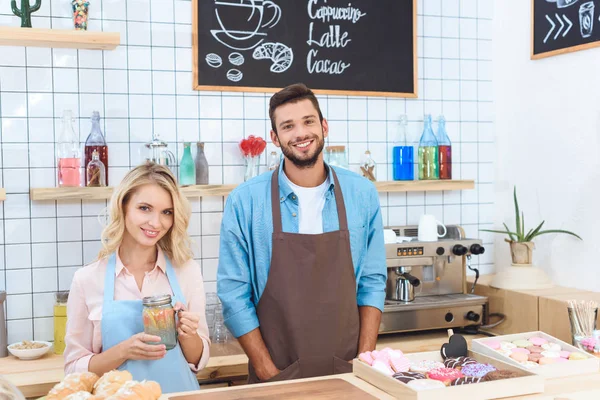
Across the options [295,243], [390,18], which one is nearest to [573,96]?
[390,18]

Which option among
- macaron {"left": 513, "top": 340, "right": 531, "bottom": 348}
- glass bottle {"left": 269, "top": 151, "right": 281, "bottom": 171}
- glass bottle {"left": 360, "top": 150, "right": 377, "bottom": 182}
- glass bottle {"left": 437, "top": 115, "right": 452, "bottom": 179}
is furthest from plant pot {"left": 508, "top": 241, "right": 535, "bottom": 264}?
macaron {"left": 513, "top": 340, "right": 531, "bottom": 348}

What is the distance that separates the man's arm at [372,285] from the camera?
252 cm

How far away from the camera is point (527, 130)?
366 centimetres

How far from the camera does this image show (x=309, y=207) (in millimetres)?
2510

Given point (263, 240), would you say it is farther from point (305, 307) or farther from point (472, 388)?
point (472, 388)

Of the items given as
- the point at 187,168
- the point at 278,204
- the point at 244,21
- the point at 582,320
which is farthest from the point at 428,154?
the point at 582,320

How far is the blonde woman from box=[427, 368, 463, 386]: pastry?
2.47 feet

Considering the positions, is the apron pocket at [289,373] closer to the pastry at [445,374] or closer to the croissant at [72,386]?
the pastry at [445,374]

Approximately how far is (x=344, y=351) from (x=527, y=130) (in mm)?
1851

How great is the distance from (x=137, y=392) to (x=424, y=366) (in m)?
0.77

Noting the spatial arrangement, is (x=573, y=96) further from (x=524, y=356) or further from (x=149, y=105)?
(x=149, y=105)

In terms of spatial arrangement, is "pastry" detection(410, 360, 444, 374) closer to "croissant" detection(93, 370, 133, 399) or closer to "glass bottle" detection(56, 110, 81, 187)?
"croissant" detection(93, 370, 133, 399)

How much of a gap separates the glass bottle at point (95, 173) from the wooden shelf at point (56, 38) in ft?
1.59

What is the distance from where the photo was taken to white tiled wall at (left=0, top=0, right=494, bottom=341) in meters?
3.04
